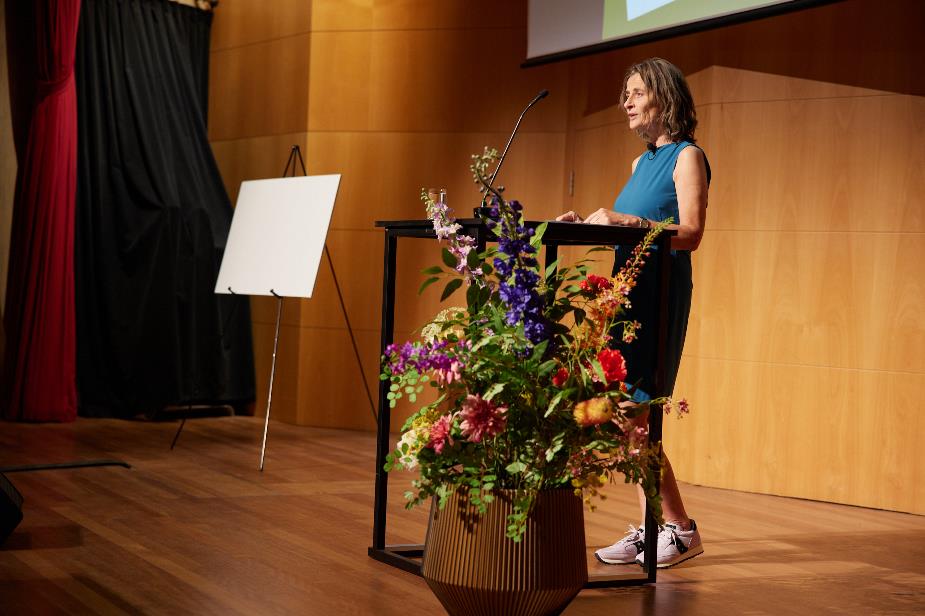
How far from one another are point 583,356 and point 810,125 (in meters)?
2.73

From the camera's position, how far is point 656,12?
4598mm

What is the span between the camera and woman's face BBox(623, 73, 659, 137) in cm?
298

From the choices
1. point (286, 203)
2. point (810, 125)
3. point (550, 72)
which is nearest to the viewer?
point (810, 125)

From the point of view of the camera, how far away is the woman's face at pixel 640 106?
2.98 m

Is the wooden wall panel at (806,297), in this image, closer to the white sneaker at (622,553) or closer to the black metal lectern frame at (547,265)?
the white sneaker at (622,553)

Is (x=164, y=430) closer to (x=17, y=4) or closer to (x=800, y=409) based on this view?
(x=17, y=4)

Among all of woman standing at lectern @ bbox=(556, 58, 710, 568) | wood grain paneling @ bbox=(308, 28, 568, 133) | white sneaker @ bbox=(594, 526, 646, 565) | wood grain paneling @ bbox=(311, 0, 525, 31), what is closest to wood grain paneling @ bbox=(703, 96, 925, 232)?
wood grain paneling @ bbox=(308, 28, 568, 133)

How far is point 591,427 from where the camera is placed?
1975 millimetres

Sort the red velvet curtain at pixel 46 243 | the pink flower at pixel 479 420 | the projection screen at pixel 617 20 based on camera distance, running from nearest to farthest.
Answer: the pink flower at pixel 479 420, the projection screen at pixel 617 20, the red velvet curtain at pixel 46 243

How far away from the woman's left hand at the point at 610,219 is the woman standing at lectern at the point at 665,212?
5 centimetres

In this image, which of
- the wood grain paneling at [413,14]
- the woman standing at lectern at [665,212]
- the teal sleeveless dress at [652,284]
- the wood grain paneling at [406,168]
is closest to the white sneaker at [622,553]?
the woman standing at lectern at [665,212]

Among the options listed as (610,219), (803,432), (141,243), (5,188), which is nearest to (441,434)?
(610,219)

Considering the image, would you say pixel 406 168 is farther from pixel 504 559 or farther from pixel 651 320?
pixel 504 559

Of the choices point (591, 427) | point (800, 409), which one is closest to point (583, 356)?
point (591, 427)
